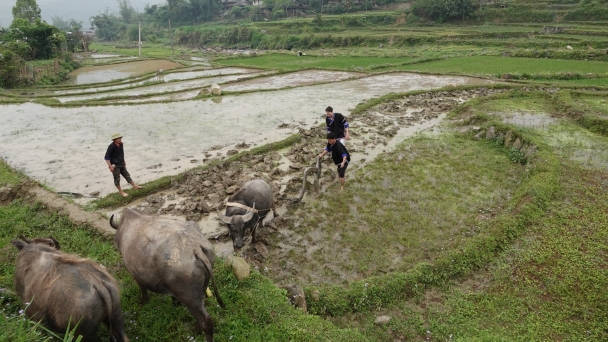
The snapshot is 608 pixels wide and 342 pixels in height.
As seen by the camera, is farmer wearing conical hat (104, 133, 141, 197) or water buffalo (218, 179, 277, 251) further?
farmer wearing conical hat (104, 133, 141, 197)

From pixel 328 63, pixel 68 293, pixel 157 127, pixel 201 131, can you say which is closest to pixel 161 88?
pixel 157 127

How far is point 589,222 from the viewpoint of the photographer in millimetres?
6887

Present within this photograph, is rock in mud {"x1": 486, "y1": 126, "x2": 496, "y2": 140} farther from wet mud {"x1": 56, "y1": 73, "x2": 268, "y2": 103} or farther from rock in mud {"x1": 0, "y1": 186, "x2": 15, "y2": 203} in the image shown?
wet mud {"x1": 56, "y1": 73, "x2": 268, "y2": 103}

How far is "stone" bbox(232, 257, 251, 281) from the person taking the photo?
5.17 m

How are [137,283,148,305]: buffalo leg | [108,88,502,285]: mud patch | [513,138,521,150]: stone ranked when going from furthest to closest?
[513,138,521,150]: stone → [108,88,502,285]: mud patch → [137,283,148,305]: buffalo leg

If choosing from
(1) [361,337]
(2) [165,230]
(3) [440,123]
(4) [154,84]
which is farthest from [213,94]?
(1) [361,337]

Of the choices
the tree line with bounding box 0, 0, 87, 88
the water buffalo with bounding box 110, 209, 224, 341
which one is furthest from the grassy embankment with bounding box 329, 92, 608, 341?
the tree line with bounding box 0, 0, 87, 88

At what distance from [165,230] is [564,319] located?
18.6 ft

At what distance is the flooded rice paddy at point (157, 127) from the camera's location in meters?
9.94

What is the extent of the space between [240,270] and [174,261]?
139 cm

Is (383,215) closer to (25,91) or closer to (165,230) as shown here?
(165,230)

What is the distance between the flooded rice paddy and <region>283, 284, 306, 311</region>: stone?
6.02 m

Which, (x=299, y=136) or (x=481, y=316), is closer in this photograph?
(x=481, y=316)

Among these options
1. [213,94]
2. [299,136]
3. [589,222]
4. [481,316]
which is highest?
[213,94]
